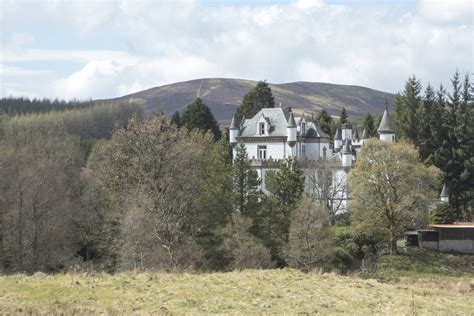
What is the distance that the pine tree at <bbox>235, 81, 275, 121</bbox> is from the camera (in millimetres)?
83250

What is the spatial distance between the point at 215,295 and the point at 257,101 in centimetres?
6680

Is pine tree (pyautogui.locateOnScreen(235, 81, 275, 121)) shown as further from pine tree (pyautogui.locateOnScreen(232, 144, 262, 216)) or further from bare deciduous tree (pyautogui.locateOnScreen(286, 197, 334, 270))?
bare deciduous tree (pyautogui.locateOnScreen(286, 197, 334, 270))

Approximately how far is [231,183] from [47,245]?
11538mm

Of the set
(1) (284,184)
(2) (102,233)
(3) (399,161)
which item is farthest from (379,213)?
(2) (102,233)

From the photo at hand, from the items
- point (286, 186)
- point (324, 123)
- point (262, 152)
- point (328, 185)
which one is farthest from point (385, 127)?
point (324, 123)

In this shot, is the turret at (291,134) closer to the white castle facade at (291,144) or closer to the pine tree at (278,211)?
the white castle facade at (291,144)

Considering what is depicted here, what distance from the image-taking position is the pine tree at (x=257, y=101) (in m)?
83.2

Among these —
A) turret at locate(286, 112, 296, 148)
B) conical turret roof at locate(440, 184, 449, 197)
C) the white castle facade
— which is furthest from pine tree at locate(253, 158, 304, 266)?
conical turret roof at locate(440, 184, 449, 197)

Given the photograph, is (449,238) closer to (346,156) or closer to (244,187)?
(346,156)

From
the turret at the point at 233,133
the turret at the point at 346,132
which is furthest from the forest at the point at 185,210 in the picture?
the turret at the point at 346,132

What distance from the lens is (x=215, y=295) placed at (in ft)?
58.0

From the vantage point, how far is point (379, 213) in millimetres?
45594

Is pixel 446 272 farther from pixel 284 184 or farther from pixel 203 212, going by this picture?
pixel 203 212

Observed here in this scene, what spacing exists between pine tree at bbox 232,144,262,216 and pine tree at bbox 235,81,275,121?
40.4 metres
